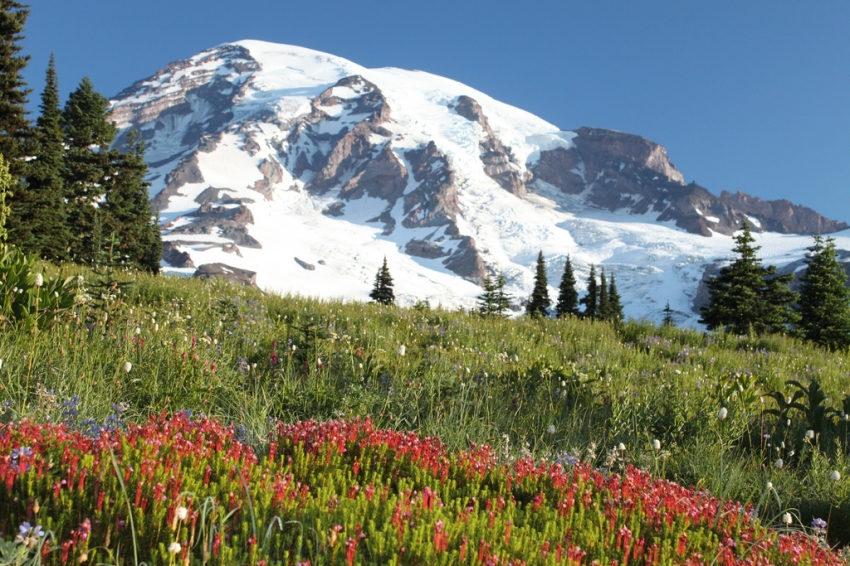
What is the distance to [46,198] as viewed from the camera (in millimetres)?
28984

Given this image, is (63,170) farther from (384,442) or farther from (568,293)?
(568,293)

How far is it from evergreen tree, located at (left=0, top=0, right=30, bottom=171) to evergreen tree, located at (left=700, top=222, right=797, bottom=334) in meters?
41.0

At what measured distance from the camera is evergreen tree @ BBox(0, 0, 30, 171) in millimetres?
26891

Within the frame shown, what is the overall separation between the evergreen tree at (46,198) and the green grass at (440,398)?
26.2m

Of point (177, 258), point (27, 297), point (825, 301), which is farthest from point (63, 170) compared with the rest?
point (177, 258)

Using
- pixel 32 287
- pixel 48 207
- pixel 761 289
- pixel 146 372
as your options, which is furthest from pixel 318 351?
pixel 761 289

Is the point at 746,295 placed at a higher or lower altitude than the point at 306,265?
lower

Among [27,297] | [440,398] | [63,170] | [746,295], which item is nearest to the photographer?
[440,398]

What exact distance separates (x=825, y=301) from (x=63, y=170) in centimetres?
4808

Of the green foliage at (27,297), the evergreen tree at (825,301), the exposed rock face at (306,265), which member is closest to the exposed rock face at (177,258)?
the exposed rock face at (306,265)

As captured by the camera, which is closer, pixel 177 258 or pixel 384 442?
pixel 384 442

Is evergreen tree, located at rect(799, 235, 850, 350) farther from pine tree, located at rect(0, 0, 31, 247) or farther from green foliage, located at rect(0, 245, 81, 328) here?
pine tree, located at rect(0, 0, 31, 247)

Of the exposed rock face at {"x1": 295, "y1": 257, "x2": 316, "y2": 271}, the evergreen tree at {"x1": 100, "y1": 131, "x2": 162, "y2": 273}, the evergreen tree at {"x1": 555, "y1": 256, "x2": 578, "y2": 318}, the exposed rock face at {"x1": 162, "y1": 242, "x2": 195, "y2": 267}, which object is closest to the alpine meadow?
the evergreen tree at {"x1": 100, "y1": 131, "x2": 162, "y2": 273}

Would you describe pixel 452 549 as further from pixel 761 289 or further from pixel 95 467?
pixel 761 289
